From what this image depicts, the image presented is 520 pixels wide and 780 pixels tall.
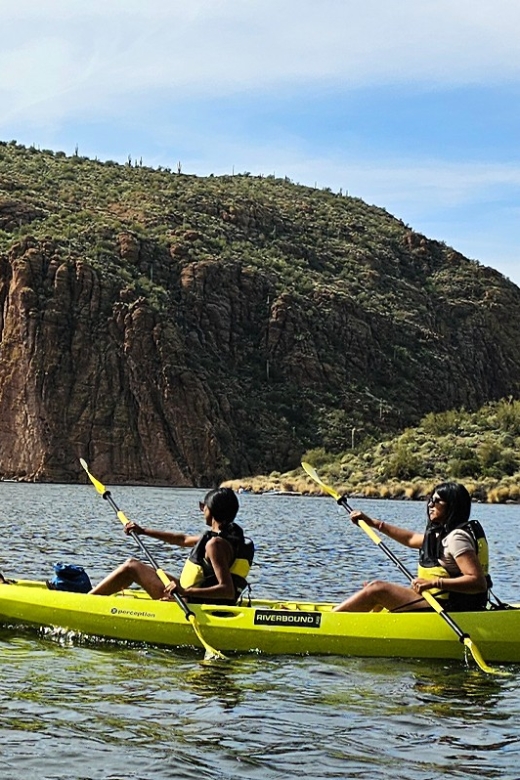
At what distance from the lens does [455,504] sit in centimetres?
1035

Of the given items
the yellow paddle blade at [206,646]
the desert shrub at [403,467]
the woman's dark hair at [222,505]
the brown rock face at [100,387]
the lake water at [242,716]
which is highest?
the brown rock face at [100,387]

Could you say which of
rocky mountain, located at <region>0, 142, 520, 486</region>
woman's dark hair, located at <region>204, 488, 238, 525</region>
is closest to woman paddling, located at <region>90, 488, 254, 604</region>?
woman's dark hair, located at <region>204, 488, 238, 525</region>

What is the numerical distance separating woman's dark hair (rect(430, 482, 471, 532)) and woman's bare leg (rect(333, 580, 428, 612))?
94cm

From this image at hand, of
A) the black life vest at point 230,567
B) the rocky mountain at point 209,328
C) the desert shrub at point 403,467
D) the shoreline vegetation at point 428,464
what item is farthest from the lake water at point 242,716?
the rocky mountain at point 209,328

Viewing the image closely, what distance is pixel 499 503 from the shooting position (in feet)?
170

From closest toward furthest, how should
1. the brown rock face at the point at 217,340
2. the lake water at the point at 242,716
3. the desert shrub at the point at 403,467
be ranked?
the lake water at the point at 242,716 < the desert shrub at the point at 403,467 < the brown rock face at the point at 217,340

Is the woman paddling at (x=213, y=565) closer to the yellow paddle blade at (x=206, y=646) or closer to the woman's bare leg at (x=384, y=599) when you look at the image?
the yellow paddle blade at (x=206, y=646)

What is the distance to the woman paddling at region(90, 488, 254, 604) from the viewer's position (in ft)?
36.1

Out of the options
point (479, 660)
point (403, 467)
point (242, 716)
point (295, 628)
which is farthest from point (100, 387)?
point (242, 716)

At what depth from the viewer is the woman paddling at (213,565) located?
10992mm

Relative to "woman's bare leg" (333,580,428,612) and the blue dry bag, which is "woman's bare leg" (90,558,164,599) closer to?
the blue dry bag

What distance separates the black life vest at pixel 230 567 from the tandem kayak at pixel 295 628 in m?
0.22

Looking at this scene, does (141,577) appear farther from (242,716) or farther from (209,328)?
(209,328)

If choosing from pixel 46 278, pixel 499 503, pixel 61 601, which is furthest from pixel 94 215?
pixel 61 601
